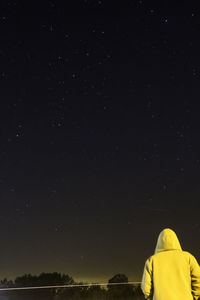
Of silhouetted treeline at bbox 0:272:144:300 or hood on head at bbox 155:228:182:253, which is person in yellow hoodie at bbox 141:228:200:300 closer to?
hood on head at bbox 155:228:182:253

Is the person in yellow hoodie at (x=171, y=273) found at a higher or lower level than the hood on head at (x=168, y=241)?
lower

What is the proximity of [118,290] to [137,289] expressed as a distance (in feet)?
1.87

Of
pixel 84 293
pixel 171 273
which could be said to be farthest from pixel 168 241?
pixel 84 293

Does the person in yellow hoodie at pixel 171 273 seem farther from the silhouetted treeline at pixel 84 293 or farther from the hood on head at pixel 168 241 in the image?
the silhouetted treeline at pixel 84 293

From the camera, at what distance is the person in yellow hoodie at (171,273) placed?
244 inches

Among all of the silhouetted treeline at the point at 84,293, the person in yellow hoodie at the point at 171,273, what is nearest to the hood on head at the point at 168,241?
the person in yellow hoodie at the point at 171,273

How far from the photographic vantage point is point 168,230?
633cm

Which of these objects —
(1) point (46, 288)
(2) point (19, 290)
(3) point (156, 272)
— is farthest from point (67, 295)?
(3) point (156, 272)

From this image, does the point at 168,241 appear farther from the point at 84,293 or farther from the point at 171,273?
the point at 84,293

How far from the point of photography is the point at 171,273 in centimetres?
623

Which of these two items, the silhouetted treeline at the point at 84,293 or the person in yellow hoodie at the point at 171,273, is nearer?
the person in yellow hoodie at the point at 171,273

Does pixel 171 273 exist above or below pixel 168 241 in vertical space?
below

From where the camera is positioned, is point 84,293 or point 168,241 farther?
point 84,293

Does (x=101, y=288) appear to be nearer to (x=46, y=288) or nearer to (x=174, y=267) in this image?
(x=46, y=288)
